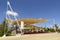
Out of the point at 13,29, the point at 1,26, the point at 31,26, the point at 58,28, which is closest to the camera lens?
the point at 1,26

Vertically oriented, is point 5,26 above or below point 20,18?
below

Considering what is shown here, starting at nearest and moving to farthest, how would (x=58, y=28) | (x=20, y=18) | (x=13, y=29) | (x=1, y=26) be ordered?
1. (x=1, y=26)
2. (x=13, y=29)
3. (x=20, y=18)
4. (x=58, y=28)

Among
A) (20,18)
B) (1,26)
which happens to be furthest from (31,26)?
(1,26)

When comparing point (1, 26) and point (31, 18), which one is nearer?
point (1, 26)

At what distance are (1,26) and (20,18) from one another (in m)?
10.8

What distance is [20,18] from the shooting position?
47750 mm

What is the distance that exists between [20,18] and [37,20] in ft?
23.3

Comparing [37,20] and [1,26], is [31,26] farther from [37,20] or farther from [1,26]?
[1,26]

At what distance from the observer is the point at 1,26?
38.1 m

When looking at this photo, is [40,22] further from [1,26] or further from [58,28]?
[1,26]

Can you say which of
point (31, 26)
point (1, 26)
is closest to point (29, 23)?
point (31, 26)

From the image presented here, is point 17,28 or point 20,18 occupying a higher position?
point 20,18

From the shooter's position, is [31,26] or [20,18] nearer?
[20,18]

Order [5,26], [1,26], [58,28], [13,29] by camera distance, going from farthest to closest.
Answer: [58,28]
[13,29]
[1,26]
[5,26]
